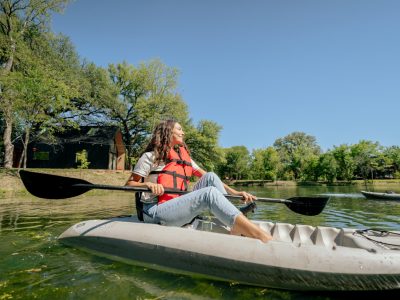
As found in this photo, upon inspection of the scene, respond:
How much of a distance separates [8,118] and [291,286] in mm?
20856

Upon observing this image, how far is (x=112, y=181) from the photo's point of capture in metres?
22.4

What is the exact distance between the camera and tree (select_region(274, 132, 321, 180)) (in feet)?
205

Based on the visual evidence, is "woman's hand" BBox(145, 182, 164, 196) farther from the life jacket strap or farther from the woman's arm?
the life jacket strap

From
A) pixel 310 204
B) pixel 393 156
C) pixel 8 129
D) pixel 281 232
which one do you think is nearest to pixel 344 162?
pixel 393 156

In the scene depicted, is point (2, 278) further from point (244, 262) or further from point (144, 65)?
point (144, 65)

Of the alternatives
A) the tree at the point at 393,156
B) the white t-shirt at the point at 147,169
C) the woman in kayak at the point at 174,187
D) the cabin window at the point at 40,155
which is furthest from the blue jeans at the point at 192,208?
the tree at the point at 393,156

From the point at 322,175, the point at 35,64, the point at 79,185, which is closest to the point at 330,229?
the point at 79,185

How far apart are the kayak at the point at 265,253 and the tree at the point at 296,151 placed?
5742 cm

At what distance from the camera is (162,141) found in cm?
395

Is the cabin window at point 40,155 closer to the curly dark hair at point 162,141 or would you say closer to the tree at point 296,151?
the curly dark hair at point 162,141

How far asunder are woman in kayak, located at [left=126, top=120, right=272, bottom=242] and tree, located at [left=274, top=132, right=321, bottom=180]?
57.6 m

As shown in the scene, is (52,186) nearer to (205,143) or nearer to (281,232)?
(281,232)

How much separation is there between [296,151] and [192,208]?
2662 inches

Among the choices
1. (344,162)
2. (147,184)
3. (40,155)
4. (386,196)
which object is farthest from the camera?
(344,162)
